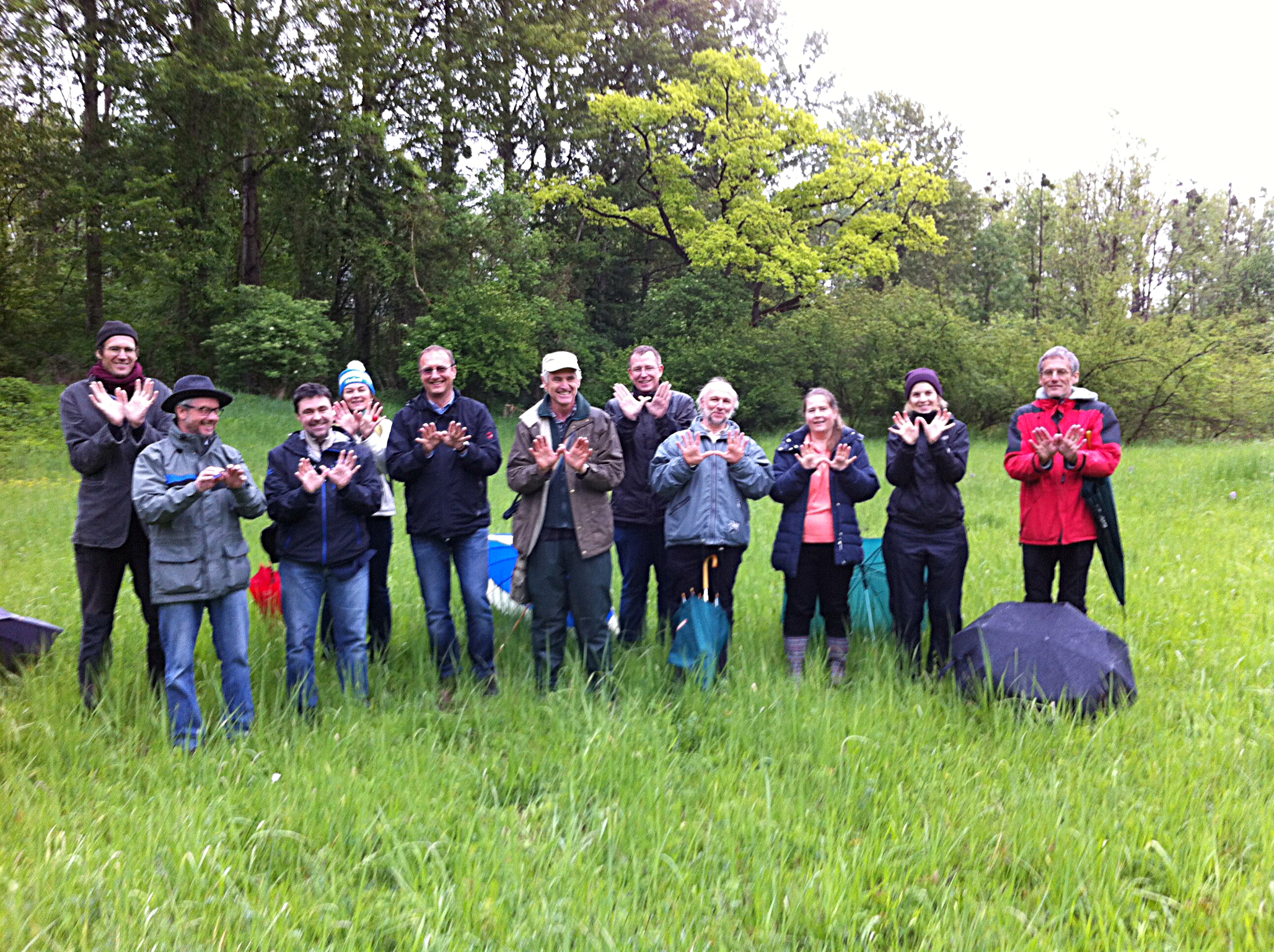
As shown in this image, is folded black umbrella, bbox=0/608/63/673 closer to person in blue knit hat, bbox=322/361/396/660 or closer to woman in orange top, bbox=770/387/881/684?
person in blue knit hat, bbox=322/361/396/660

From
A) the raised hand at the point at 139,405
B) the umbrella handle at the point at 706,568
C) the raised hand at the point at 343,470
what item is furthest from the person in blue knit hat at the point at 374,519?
the umbrella handle at the point at 706,568

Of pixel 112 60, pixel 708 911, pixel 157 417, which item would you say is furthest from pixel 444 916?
pixel 112 60

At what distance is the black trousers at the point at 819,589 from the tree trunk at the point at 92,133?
22697mm

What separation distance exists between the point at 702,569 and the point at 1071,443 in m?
2.35

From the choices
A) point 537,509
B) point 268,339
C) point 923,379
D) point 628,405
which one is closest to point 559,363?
point 537,509

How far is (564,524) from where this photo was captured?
486cm

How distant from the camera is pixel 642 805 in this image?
11.2ft

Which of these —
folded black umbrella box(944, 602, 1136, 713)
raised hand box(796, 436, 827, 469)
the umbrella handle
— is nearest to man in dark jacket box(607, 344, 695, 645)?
the umbrella handle

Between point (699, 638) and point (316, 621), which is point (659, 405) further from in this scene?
point (316, 621)

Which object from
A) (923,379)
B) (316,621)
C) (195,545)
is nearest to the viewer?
(195,545)

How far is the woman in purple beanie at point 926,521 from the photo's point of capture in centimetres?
494

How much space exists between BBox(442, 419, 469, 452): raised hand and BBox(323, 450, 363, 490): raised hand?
0.51 m

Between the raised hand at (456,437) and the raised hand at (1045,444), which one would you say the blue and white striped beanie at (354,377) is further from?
the raised hand at (1045,444)

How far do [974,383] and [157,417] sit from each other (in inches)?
887
